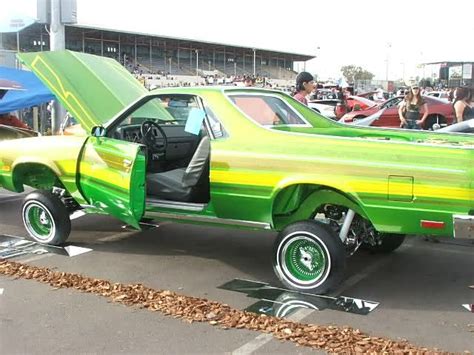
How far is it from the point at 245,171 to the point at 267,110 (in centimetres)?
110

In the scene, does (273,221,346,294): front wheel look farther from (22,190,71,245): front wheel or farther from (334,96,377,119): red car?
(334,96,377,119): red car

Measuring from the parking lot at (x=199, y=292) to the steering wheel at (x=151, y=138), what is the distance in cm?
110

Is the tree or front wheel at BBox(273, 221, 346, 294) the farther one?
the tree

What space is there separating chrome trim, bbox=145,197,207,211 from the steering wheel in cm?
75

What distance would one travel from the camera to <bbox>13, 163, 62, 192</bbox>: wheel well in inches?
254

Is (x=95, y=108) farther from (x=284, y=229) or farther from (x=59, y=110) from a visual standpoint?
(x=59, y=110)

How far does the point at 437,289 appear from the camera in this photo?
5.12m

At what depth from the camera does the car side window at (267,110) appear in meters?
5.54

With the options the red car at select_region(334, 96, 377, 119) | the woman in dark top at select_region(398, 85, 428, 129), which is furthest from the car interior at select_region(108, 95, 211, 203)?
the red car at select_region(334, 96, 377, 119)

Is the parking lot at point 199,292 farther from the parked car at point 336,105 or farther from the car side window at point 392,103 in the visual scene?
the parked car at point 336,105

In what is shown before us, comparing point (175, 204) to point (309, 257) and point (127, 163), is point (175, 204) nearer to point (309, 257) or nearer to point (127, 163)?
point (127, 163)

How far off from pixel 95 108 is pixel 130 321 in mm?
2859

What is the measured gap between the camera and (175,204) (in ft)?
18.5

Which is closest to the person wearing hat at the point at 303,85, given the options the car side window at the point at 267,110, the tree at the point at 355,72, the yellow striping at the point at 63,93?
the car side window at the point at 267,110
